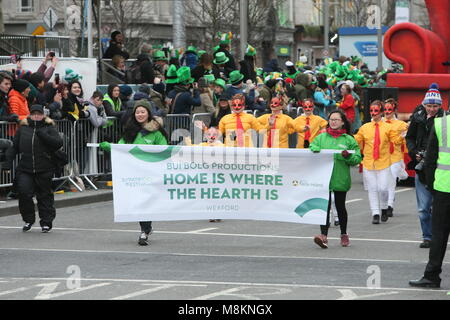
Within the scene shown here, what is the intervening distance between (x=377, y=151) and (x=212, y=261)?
463 cm

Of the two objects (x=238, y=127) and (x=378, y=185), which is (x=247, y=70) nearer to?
(x=238, y=127)

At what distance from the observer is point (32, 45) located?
2555 centimetres

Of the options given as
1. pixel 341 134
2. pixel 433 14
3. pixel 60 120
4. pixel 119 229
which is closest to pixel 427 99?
pixel 341 134

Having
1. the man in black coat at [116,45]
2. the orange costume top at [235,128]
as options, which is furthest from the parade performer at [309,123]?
the man in black coat at [116,45]

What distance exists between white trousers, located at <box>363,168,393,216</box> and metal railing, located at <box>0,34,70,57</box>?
1139 centimetres

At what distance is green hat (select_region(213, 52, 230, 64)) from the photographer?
24923 millimetres

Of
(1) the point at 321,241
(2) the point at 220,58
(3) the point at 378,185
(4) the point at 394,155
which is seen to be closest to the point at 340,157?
(1) the point at 321,241

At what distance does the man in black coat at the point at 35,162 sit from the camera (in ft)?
49.0

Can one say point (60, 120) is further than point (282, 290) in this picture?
Yes

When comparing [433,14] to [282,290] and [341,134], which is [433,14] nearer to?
[341,134]

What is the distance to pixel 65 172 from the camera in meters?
19.6

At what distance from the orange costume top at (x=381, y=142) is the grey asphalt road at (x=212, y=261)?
0.84 meters

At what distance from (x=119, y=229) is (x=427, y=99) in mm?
4752
